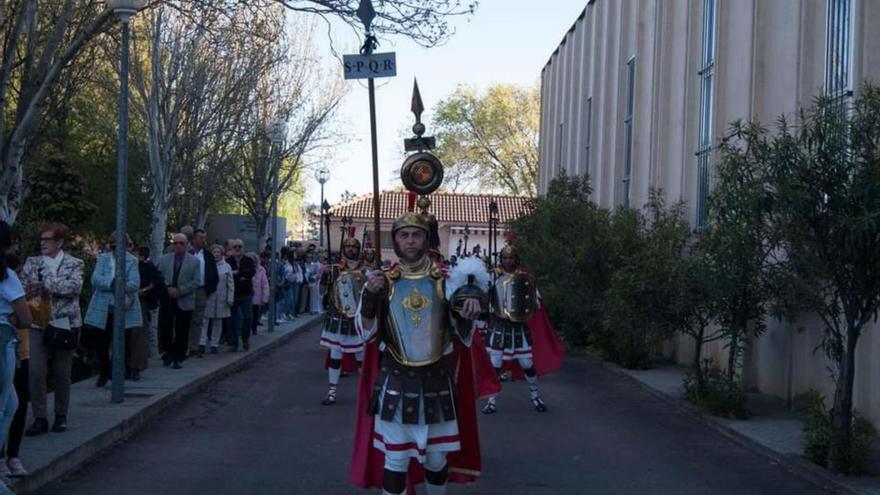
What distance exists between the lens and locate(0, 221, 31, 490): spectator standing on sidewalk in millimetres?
7570

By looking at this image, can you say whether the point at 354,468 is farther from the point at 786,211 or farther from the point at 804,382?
the point at 804,382

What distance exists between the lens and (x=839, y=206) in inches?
381

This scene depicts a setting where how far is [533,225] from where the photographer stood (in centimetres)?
2569

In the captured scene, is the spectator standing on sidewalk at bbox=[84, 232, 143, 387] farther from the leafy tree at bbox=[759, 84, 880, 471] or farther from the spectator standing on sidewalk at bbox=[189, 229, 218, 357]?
the leafy tree at bbox=[759, 84, 880, 471]

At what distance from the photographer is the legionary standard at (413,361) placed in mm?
7316

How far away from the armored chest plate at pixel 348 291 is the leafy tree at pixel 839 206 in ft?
19.5

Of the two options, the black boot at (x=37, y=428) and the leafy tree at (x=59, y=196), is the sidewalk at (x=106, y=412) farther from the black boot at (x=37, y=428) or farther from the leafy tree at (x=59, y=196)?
the leafy tree at (x=59, y=196)

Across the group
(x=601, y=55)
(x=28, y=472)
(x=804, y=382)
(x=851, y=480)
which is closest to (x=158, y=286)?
(x=28, y=472)

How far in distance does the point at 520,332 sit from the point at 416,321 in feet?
24.2

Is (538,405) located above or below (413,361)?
below

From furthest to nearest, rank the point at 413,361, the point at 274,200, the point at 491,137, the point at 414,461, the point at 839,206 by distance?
1. the point at 491,137
2. the point at 274,200
3. the point at 839,206
4. the point at 414,461
5. the point at 413,361

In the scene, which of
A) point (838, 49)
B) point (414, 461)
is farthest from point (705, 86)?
point (414, 461)

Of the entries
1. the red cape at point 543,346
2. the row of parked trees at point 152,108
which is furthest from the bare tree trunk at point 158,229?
the red cape at point 543,346

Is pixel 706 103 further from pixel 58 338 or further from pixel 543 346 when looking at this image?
pixel 58 338
